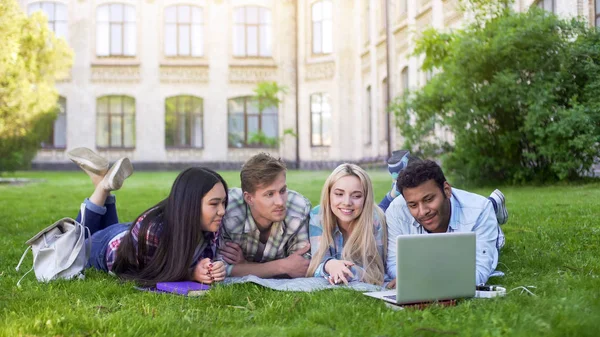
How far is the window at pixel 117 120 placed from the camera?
33500 millimetres

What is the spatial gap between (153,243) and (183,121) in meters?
28.5

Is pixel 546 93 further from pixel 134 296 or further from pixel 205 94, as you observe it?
pixel 205 94

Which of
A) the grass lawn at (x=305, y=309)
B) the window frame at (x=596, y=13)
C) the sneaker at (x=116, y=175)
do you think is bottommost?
the grass lawn at (x=305, y=309)

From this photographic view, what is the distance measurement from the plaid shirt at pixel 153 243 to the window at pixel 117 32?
94.1 feet

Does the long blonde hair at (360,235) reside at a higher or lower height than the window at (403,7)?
lower

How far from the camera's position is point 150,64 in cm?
3325

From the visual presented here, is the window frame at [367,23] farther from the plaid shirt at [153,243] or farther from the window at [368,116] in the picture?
the plaid shirt at [153,243]

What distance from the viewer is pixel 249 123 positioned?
112ft

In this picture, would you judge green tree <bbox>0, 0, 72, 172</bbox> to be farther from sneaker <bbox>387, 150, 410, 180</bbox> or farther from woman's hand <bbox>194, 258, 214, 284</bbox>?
woman's hand <bbox>194, 258, 214, 284</bbox>

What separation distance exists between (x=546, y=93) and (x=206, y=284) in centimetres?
939

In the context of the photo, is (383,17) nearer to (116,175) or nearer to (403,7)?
(403,7)

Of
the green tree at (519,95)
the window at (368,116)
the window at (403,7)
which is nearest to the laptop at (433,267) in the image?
the green tree at (519,95)

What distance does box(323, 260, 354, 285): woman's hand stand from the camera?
5113 millimetres

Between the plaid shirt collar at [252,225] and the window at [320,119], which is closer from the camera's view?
the plaid shirt collar at [252,225]
